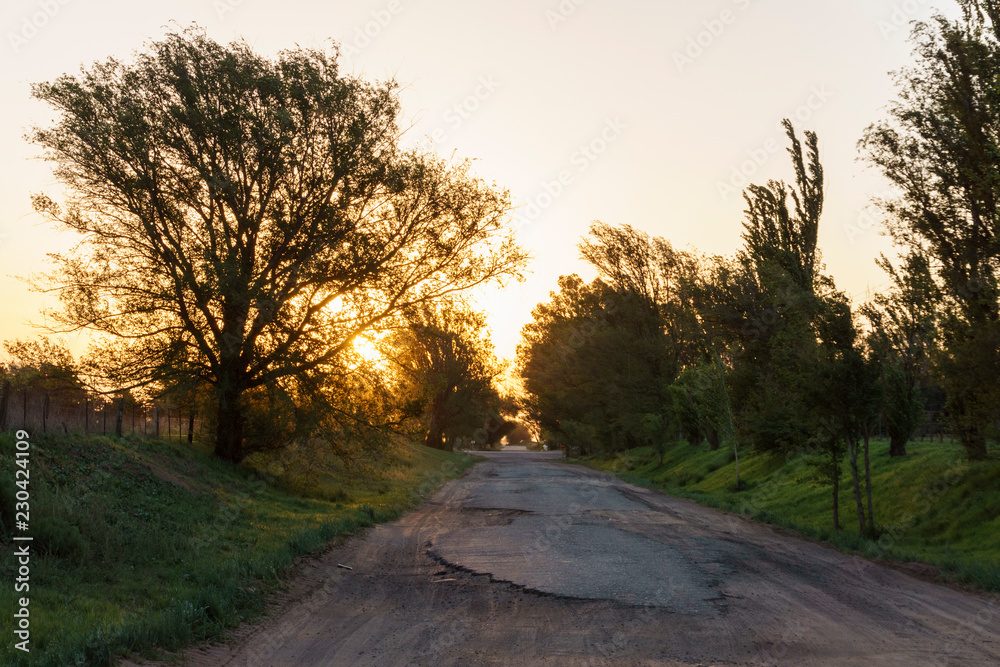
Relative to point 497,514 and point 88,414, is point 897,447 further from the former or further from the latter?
point 88,414

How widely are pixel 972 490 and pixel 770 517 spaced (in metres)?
4.39

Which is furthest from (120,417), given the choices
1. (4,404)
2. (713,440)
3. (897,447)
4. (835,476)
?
(713,440)

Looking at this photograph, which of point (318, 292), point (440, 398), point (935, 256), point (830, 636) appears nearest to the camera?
point (830, 636)

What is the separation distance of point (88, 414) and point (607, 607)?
1336cm

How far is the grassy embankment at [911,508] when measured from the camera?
1302 centimetres

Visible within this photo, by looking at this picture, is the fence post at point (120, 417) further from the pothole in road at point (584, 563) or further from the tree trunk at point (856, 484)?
the tree trunk at point (856, 484)

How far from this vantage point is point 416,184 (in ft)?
65.0

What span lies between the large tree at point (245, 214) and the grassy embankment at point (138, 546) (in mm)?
3266

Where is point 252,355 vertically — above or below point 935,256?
below

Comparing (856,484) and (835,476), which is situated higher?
(835,476)

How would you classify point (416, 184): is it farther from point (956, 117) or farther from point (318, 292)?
point (956, 117)

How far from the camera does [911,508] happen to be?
17.0 metres

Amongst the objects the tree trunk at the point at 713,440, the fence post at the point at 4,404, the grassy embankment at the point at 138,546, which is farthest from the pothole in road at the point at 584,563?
the tree trunk at the point at 713,440

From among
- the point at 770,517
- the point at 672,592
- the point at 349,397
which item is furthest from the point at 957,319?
the point at 349,397
